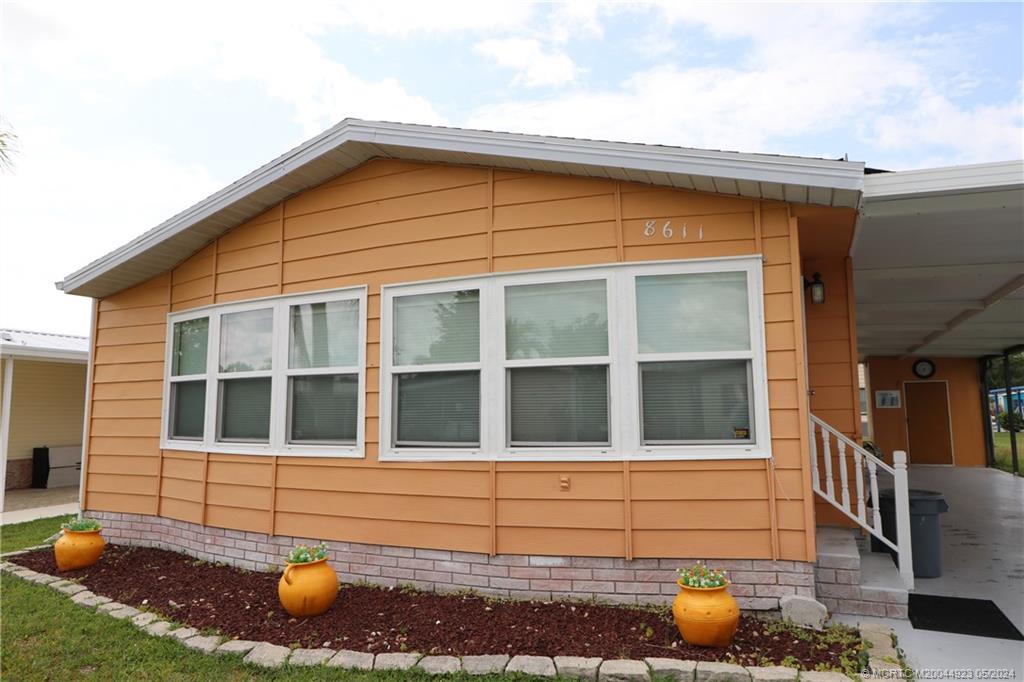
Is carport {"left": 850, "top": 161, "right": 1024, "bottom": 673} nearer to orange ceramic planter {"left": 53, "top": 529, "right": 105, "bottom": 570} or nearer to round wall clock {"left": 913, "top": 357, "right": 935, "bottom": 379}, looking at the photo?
round wall clock {"left": 913, "top": 357, "right": 935, "bottom": 379}

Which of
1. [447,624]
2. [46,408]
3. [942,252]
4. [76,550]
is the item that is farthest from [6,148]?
[942,252]

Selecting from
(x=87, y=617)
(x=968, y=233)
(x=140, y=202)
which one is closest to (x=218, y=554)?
(x=87, y=617)

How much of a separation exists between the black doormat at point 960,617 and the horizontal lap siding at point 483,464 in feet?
3.25

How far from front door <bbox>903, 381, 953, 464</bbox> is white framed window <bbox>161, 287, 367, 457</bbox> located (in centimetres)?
1344

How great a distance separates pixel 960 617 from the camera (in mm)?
3709

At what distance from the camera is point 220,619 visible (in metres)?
3.94

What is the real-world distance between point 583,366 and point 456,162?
1.91 meters

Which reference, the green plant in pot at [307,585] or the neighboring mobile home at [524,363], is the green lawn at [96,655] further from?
the neighboring mobile home at [524,363]

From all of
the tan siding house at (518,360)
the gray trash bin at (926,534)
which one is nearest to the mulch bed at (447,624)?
the tan siding house at (518,360)

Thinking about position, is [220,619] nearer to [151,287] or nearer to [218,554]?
[218,554]

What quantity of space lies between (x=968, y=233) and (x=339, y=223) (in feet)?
16.4

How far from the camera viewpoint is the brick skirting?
3595 millimetres

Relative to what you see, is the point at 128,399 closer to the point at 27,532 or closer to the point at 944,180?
the point at 27,532

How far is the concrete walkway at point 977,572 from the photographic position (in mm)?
3138
